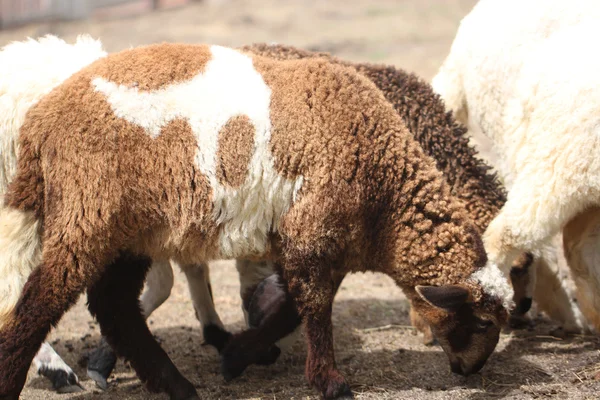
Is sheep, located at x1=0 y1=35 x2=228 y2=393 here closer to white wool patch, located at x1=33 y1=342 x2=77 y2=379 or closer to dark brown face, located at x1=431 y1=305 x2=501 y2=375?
white wool patch, located at x1=33 y1=342 x2=77 y2=379

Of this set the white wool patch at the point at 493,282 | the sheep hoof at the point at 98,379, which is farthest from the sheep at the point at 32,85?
the white wool patch at the point at 493,282

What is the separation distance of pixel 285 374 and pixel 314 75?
7.16ft

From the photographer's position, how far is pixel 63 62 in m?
5.39

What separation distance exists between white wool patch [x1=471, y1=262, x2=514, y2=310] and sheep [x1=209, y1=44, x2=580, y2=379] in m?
0.72

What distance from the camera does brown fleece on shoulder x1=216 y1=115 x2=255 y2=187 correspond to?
15.9 ft

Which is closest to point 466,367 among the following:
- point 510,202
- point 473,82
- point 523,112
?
point 510,202

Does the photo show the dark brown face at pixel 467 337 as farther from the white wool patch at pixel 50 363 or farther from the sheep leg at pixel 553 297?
the white wool patch at pixel 50 363

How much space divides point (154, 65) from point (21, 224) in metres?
1.23

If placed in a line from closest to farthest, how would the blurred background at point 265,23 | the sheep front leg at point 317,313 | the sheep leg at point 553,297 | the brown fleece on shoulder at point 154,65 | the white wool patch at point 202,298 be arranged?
the brown fleece on shoulder at point 154,65
the sheep front leg at point 317,313
the white wool patch at point 202,298
the sheep leg at point 553,297
the blurred background at point 265,23

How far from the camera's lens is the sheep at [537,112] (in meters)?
5.50

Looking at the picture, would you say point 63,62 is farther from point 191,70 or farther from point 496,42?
point 496,42

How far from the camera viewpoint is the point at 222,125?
4.86 meters

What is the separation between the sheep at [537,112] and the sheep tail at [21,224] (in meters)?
3.02

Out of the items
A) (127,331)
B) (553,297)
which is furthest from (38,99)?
(553,297)
